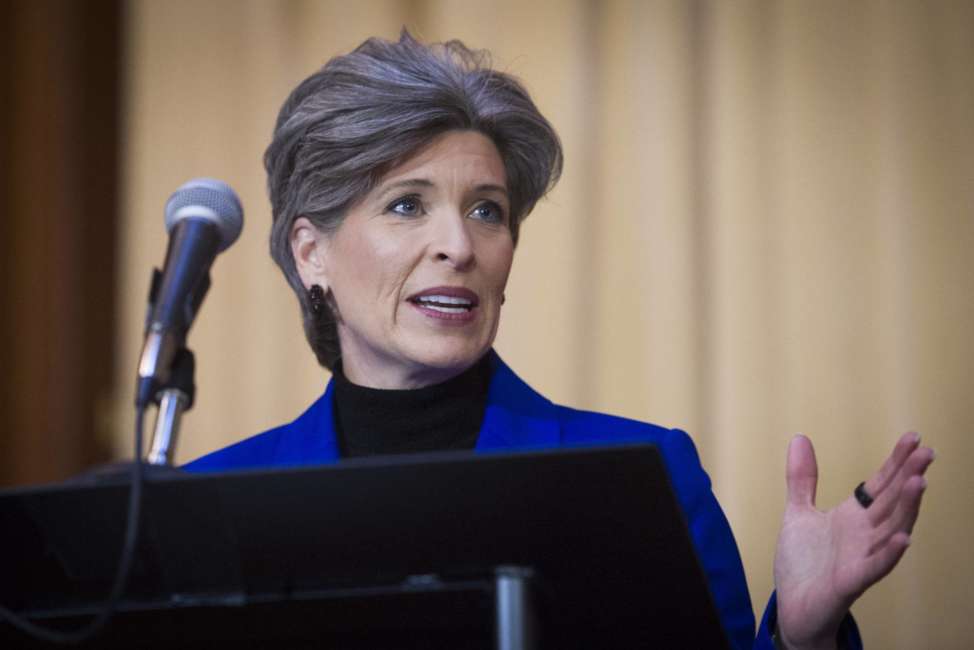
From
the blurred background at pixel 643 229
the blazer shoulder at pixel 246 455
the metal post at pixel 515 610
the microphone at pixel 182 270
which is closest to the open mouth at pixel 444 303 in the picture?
the blazer shoulder at pixel 246 455

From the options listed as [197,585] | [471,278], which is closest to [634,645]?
[197,585]

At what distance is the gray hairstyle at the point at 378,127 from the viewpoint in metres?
2.13

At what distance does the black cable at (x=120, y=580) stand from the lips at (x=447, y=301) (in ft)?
2.74

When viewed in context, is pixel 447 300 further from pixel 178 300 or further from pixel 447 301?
pixel 178 300

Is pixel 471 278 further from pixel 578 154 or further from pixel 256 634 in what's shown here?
pixel 578 154

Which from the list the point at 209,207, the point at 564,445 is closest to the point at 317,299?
the point at 564,445

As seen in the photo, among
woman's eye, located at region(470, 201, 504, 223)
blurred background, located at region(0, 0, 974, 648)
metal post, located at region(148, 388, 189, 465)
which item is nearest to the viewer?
metal post, located at region(148, 388, 189, 465)

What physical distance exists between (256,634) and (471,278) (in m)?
0.88

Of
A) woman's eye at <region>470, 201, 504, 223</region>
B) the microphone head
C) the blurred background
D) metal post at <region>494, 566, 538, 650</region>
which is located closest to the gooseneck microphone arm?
the microphone head

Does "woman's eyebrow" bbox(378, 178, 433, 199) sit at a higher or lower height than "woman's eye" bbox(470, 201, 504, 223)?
higher

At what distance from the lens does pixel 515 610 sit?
119cm

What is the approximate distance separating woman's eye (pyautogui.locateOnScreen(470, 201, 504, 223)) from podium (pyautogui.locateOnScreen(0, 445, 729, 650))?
3.21ft

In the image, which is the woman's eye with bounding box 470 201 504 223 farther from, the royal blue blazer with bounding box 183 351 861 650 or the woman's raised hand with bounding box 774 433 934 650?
the woman's raised hand with bounding box 774 433 934 650

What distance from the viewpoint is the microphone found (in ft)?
4.31
